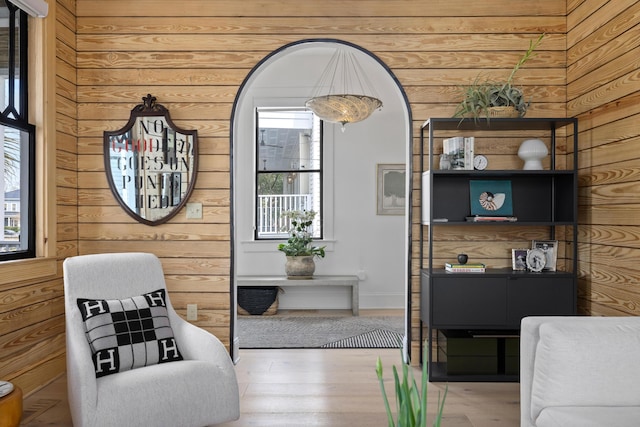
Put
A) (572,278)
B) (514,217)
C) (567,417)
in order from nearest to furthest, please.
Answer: (567,417) → (572,278) → (514,217)

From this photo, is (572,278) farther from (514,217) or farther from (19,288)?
(19,288)

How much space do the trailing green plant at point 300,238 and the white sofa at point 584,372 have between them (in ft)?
12.3

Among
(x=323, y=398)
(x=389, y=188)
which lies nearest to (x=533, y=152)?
(x=323, y=398)

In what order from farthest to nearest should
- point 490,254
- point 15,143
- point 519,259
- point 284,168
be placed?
1. point 284,168
2. point 490,254
3. point 519,259
4. point 15,143

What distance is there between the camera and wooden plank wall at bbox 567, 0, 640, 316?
9.20 feet

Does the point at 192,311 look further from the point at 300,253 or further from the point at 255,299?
the point at 300,253

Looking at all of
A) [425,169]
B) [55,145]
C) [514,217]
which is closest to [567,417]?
[514,217]

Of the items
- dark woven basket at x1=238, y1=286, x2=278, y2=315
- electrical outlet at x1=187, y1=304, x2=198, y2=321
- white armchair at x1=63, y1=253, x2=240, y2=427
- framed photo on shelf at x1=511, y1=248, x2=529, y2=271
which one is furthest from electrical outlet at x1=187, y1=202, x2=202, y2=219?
framed photo on shelf at x1=511, y1=248, x2=529, y2=271

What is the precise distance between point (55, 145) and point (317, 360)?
2.35 meters

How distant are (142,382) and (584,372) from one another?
183cm

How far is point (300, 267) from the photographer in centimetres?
552

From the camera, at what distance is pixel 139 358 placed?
8.07 ft

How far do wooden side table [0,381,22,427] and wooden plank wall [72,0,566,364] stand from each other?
1.55 meters

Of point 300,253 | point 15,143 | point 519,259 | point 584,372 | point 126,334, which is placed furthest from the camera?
point 300,253
